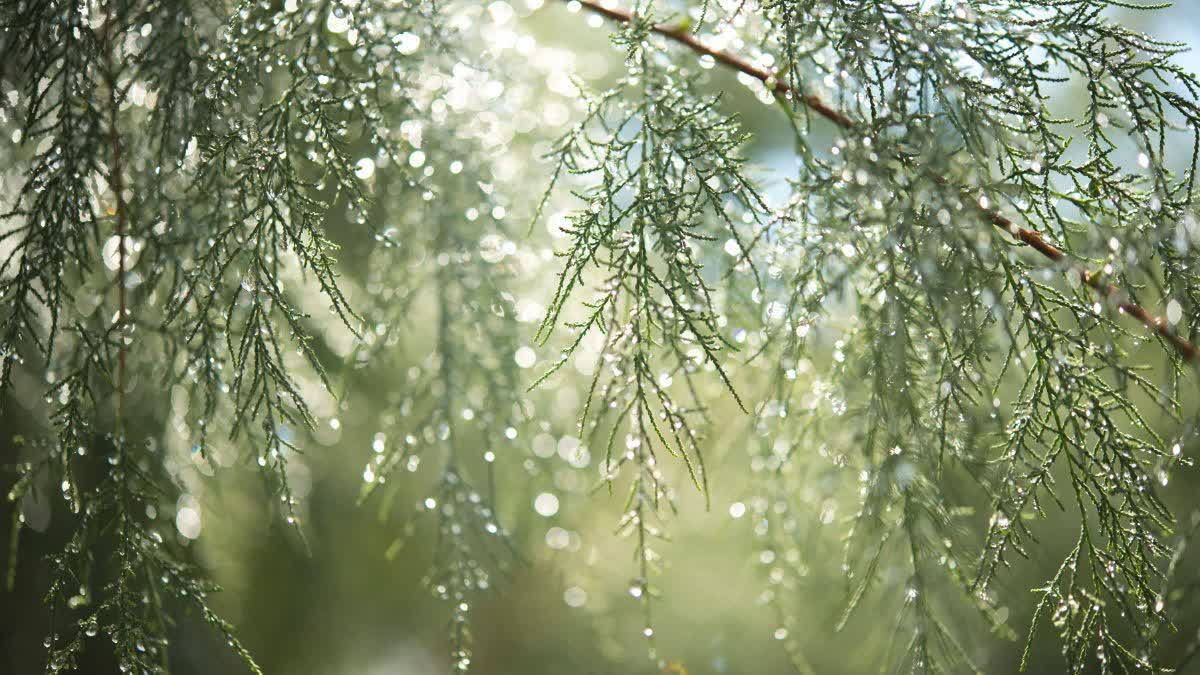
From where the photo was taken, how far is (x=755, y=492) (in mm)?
679

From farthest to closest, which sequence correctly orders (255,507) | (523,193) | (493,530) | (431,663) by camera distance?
(431,663), (255,507), (523,193), (493,530)

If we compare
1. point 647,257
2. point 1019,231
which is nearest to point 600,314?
point 647,257

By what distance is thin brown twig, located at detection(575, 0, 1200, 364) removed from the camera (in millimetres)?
386

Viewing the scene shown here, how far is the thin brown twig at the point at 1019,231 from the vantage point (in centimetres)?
39

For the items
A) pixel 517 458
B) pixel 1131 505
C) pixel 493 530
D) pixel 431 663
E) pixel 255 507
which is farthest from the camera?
pixel 431 663

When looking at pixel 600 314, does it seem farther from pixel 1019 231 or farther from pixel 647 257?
pixel 1019 231

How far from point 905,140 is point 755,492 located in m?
0.37

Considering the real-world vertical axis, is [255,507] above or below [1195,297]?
above

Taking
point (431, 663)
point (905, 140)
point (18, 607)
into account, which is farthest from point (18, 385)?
point (905, 140)

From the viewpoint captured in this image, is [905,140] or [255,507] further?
[255,507]

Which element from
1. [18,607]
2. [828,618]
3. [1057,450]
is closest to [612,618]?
[828,618]

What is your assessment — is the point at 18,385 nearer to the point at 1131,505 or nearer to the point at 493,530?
the point at 493,530

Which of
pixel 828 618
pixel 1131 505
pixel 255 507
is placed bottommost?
pixel 1131 505

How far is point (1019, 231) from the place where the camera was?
416 mm
